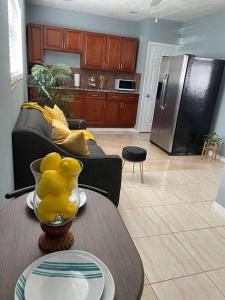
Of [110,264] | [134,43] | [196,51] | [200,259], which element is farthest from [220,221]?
[134,43]

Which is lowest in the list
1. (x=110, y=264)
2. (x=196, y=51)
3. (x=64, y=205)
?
(x=110, y=264)

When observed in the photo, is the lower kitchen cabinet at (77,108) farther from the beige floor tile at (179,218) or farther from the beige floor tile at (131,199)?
the beige floor tile at (179,218)

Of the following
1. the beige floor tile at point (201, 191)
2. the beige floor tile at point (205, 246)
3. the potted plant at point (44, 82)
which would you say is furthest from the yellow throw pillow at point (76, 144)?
the potted plant at point (44, 82)

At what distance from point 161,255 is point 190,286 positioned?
0.31 m

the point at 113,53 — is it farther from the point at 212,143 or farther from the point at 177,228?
the point at 177,228

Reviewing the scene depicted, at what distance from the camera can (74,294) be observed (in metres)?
0.65

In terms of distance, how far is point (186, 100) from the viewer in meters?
4.00

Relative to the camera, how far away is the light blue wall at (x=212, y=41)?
4.14 metres

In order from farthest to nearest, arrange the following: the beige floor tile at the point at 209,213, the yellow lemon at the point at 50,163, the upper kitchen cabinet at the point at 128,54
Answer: the upper kitchen cabinet at the point at 128,54, the beige floor tile at the point at 209,213, the yellow lemon at the point at 50,163

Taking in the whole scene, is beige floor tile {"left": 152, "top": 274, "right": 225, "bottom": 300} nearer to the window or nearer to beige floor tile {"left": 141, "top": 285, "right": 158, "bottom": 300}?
beige floor tile {"left": 141, "top": 285, "right": 158, "bottom": 300}

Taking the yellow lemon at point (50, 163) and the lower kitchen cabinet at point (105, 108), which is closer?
the yellow lemon at point (50, 163)

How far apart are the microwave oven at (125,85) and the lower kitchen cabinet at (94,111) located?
0.60 m

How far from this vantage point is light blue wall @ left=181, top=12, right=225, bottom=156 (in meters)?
4.14

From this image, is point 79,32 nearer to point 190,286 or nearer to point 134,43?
point 134,43
